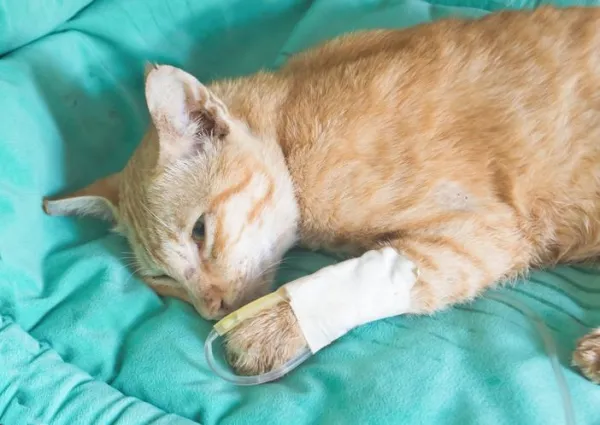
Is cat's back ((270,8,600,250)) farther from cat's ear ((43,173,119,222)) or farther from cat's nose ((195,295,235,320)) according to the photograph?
cat's ear ((43,173,119,222))

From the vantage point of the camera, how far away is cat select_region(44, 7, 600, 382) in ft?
4.47

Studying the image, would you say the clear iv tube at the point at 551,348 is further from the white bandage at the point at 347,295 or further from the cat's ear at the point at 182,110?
the cat's ear at the point at 182,110

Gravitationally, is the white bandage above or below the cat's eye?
below

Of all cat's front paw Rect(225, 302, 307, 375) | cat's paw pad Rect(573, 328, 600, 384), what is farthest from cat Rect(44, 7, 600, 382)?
cat's paw pad Rect(573, 328, 600, 384)

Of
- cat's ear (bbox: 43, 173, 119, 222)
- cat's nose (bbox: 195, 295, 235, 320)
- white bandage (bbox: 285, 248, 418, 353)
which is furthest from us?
cat's ear (bbox: 43, 173, 119, 222)

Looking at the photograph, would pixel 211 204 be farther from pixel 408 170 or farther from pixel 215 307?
pixel 408 170

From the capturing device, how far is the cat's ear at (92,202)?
60.0 inches

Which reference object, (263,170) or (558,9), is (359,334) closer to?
(263,170)

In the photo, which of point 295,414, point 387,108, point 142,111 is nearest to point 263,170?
point 387,108

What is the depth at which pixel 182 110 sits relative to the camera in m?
1.36

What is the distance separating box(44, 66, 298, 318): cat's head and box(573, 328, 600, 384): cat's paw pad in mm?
637

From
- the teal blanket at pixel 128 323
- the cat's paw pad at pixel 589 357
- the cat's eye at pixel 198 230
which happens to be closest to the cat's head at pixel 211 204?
the cat's eye at pixel 198 230

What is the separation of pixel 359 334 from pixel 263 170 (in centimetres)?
41

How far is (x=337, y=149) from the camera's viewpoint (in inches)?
54.3
